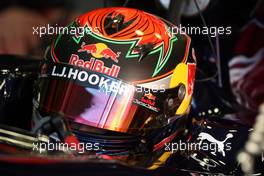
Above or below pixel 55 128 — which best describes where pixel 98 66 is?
above

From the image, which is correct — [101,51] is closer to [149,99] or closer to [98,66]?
[98,66]

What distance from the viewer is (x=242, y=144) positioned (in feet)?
4.33

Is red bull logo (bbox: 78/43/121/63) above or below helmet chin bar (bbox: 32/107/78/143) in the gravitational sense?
above

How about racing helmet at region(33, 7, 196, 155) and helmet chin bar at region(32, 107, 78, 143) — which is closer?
helmet chin bar at region(32, 107, 78, 143)

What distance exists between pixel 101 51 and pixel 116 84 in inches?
3.3

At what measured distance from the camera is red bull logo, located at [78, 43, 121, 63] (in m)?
1.21

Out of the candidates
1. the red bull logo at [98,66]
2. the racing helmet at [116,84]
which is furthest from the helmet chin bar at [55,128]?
the red bull logo at [98,66]

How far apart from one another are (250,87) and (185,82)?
71 cm

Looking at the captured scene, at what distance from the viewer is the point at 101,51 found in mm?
1215

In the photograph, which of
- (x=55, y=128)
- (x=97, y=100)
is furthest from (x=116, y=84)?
(x=55, y=128)

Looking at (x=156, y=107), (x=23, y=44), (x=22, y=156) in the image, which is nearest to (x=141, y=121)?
(x=156, y=107)

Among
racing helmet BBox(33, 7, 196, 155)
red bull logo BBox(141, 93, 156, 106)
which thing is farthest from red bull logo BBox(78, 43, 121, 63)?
red bull logo BBox(141, 93, 156, 106)

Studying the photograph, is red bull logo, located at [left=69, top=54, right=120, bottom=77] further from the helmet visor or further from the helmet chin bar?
the helmet chin bar

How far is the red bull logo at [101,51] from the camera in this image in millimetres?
1208
